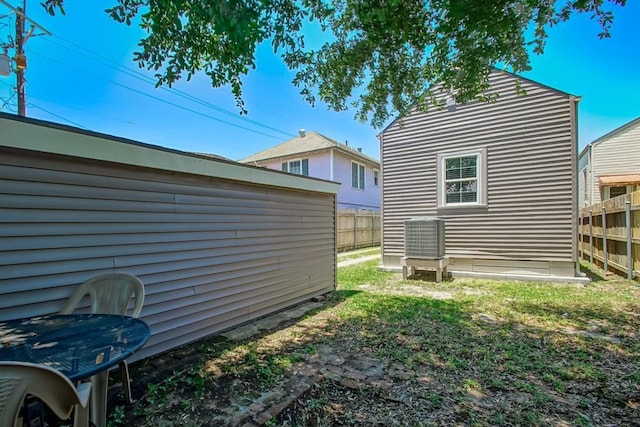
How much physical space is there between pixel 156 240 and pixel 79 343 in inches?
61.5

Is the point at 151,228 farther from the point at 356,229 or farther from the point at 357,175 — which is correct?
the point at 357,175

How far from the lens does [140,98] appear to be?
14.9 metres

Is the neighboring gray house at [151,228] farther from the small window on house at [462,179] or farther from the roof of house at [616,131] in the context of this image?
the roof of house at [616,131]

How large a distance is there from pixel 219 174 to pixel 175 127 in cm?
1705

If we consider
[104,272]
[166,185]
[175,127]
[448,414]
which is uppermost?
[175,127]

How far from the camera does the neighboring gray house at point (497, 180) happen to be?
6.53 m

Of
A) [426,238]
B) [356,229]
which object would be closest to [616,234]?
[426,238]

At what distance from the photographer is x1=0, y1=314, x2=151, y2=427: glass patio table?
4.97ft

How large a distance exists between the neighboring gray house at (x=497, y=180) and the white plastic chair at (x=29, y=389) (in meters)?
5.93

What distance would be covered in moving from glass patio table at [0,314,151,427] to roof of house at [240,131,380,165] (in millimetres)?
13386

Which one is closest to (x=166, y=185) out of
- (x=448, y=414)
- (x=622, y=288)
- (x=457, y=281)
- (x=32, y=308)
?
(x=32, y=308)

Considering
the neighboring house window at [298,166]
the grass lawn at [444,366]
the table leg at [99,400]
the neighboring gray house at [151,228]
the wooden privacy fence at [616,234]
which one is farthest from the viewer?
the neighboring house window at [298,166]

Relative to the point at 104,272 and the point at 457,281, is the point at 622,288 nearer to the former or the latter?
the point at 457,281

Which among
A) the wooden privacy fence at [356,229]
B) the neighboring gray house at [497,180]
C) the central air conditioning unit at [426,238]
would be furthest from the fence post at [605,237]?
the wooden privacy fence at [356,229]
